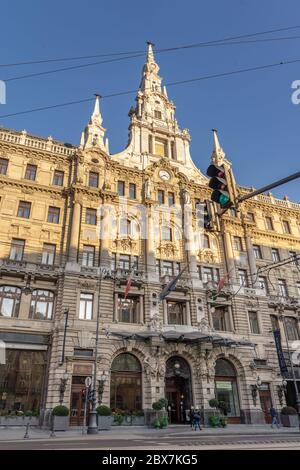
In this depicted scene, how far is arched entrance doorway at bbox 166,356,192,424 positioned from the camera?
33.1 m

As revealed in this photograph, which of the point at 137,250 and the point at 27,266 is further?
the point at 137,250

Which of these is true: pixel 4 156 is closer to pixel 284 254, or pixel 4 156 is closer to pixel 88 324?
pixel 88 324

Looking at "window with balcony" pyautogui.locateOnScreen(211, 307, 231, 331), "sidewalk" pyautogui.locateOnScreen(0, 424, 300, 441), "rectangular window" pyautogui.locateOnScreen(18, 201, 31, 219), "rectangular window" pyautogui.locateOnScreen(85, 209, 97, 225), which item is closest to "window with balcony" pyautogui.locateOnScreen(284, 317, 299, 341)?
"window with balcony" pyautogui.locateOnScreen(211, 307, 231, 331)

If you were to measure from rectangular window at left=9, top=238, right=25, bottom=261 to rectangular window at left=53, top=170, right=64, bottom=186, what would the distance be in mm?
8197

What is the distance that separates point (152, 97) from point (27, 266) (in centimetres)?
3230

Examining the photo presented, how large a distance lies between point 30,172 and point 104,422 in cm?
2586

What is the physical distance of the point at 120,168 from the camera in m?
42.2

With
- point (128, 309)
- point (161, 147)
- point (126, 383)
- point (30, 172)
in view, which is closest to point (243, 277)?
point (128, 309)

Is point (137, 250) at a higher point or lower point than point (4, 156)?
lower

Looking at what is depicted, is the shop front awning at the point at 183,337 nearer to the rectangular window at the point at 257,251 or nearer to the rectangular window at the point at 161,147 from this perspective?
the rectangular window at the point at 257,251

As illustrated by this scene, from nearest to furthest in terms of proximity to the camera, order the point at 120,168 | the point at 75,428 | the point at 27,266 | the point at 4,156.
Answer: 1. the point at 75,428
2. the point at 27,266
3. the point at 4,156
4. the point at 120,168

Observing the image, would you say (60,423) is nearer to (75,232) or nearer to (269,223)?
(75,232)

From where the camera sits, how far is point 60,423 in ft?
84.0

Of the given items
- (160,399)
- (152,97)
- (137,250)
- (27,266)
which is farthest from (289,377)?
(152,97)
